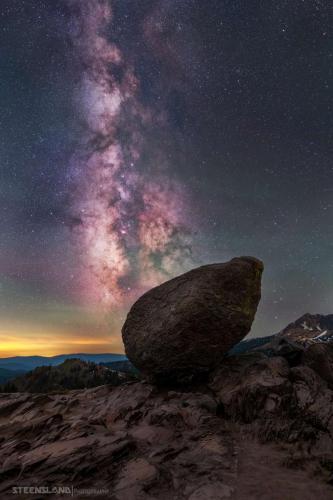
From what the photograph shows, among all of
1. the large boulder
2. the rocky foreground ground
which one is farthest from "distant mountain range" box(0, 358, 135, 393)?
the rocky foreground ground

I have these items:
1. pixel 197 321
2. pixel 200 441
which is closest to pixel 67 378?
pixel 197 321

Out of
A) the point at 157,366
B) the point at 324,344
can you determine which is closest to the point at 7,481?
the point at 157,366

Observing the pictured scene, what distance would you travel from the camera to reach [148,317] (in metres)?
21.8

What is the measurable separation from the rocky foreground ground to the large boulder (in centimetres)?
163

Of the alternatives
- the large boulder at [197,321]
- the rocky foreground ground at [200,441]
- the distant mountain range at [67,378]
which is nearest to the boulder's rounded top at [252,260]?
the large boulder at [197,321]

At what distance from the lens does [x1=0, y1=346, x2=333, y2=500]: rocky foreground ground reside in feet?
34.0

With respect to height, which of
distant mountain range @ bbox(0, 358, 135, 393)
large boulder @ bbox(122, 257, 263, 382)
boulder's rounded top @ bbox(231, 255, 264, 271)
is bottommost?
distant mountain range @ bbox(0, 358, 135, 393)

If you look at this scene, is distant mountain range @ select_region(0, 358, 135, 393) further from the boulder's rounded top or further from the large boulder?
the boulder's rounded top

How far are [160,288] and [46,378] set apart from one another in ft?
Result: 549

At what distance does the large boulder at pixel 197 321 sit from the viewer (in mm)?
18969

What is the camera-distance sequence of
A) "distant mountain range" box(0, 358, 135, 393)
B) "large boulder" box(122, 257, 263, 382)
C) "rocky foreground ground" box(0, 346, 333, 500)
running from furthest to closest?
"distant mountain range" box(0, 358, 135, 393)
"large boulder" box(122, 257, 263, 382)
"rocky foreground ground" box(0, 346, 333, 500)

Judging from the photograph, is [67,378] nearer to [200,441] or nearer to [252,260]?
[252,260]

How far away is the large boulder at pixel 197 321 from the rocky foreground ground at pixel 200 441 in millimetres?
1628

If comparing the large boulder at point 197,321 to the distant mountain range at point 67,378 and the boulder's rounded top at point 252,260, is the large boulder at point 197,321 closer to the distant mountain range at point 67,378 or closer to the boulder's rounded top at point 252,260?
the boulder's rounded top at point 252,260
